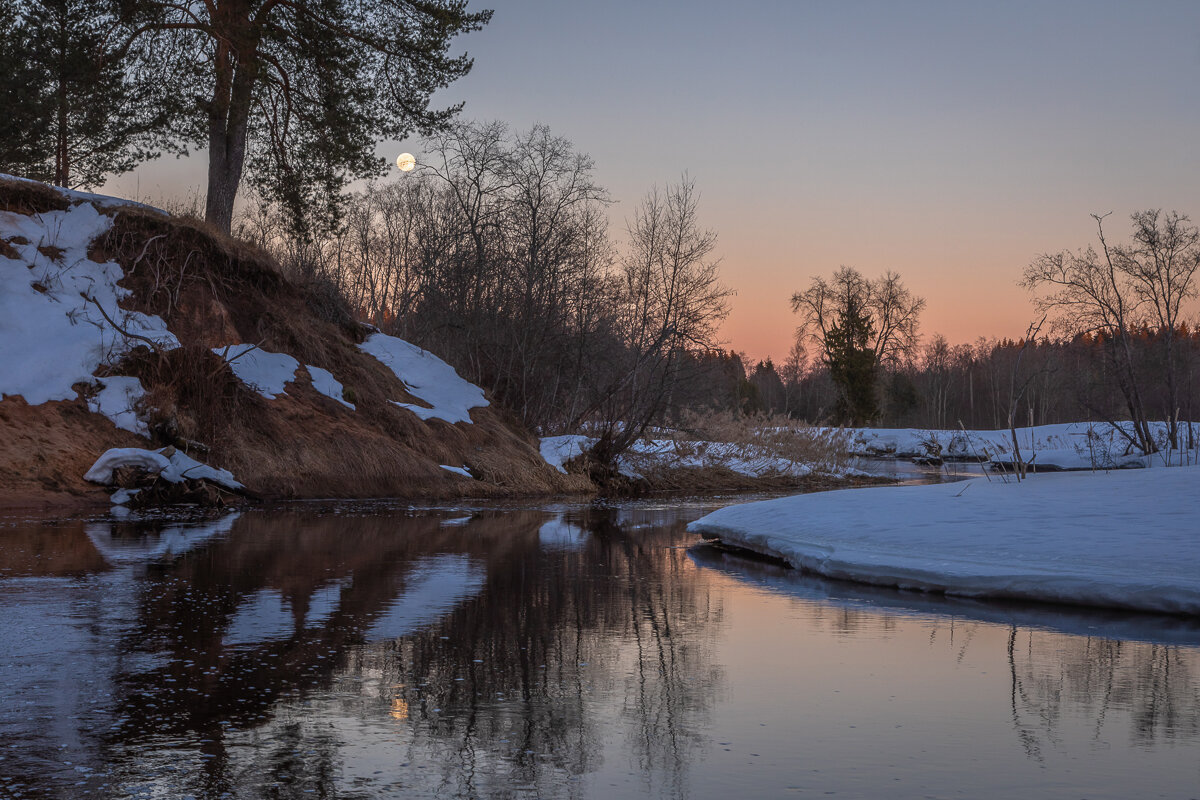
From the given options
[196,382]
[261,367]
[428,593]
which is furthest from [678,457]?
[428,593]

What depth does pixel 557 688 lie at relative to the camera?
5.55 meters

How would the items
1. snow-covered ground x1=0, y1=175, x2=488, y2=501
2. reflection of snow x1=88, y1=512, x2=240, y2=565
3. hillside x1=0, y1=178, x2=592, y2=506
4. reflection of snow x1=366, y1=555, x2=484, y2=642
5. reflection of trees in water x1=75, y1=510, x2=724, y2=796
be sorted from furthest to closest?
snow-covered ground x1=0, y1=175, x2=488, y2=501, hillside x1=0, y1=178, x2=592, y2=506, reflection of snow x1=88, y1=512, x2=240, y2=565, reflection of snow x1=366, y1=555, x2=484, y2=642, reflection of trees in water x1=75, y1=510, x2=724, y2=796

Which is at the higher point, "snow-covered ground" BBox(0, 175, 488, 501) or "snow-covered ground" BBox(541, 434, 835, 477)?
"snow-covered ground" BBox(0, 175, 488, 501)

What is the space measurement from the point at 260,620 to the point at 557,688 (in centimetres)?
288

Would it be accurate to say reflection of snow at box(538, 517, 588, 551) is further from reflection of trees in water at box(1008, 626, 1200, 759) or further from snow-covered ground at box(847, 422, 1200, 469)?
snow-covered ground at box(847, 422, 1200, 469)

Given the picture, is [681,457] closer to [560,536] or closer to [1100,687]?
[560,536]

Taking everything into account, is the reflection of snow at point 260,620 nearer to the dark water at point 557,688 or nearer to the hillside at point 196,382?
the dark water at point 557,688

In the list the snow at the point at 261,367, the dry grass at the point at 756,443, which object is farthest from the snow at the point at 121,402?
the dry grass at the point at 756,443

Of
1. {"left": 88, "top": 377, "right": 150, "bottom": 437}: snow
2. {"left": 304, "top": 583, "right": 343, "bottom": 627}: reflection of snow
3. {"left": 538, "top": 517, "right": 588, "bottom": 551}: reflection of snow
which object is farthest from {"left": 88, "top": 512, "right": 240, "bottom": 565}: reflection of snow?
{"left": 88, "top": 377, "right": 150, "bottom": 437}: snow

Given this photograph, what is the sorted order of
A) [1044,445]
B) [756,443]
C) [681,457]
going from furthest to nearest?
[1044,445], [756,443], [681,457]

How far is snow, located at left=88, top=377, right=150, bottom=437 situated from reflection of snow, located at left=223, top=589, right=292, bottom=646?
11.5 metres

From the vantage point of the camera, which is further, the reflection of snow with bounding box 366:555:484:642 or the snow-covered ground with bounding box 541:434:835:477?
the snow-covered ground with bounding box 541:434:835:477

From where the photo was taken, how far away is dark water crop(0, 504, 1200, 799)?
4078 millimetres

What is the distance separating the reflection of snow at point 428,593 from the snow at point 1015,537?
3.82m
